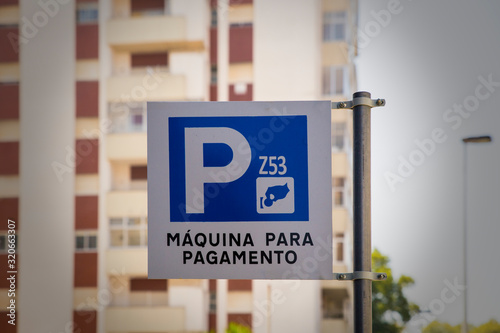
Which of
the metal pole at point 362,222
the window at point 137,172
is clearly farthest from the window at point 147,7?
the metal pole at point 362,222

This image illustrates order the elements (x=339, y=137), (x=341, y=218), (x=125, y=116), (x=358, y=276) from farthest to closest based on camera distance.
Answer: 1. (x=125, y=116)
2. (x=339, y=137)
3. (x=341, y=218)
4. (x=358, y=276)

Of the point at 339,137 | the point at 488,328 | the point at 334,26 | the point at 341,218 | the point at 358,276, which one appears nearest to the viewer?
the point at 358,276

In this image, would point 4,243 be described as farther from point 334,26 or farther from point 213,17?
point 334,26

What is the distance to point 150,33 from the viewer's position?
831 centimetres

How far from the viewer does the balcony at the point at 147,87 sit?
26.7ft

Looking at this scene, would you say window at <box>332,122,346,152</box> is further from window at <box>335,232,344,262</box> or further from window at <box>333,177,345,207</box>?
window at <box>335,232,344,262</box>

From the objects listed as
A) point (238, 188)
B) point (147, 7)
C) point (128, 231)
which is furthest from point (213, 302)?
point (238, 188)

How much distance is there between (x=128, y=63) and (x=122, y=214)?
2.72 m

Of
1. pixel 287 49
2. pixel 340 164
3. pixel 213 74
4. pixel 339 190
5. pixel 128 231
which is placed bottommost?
pixel 128 231

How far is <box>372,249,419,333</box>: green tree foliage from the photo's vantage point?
7535 millimetres

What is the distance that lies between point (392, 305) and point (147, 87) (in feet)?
17.9

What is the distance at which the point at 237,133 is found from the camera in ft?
5.40

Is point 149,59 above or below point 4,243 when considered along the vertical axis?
above

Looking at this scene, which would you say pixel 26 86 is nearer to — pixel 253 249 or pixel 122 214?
pixel 122 214
